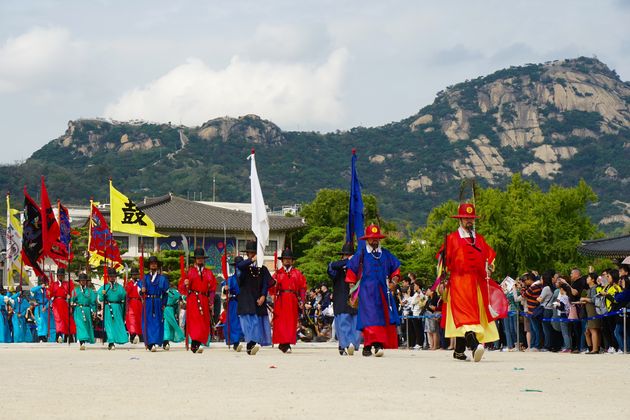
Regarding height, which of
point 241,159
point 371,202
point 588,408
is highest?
point 241,159

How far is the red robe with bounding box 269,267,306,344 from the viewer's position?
1967 centimetres

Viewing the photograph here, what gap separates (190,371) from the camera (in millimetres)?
13211

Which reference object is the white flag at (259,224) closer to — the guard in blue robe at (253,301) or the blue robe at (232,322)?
the guard in blue robe at (253,301)

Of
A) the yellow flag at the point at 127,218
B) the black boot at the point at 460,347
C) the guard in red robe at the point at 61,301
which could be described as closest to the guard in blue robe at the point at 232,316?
the yellow flag at the point at 127,218

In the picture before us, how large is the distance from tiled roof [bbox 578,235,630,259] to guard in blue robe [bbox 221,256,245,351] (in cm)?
1081

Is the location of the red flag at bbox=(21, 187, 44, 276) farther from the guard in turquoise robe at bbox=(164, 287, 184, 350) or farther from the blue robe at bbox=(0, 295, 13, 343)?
the guard in turquoise robe at bbox=(164, 287, 184, 350)

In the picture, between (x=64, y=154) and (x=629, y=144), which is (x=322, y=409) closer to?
(x=64, y=154)

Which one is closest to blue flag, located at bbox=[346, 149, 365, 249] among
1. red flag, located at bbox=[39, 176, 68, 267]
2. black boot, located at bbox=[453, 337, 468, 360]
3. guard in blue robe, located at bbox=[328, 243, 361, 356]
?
guard in blue robe, located at bbox=[328, 243, 361, 356]

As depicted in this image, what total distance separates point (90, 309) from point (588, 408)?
16.4m

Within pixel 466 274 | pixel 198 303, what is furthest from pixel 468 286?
pixel 198 303

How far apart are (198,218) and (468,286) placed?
217 ft

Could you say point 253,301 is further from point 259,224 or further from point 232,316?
point 232,316

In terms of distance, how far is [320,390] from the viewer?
10008 mm

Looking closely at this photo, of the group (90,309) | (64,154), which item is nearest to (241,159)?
(64,154)
